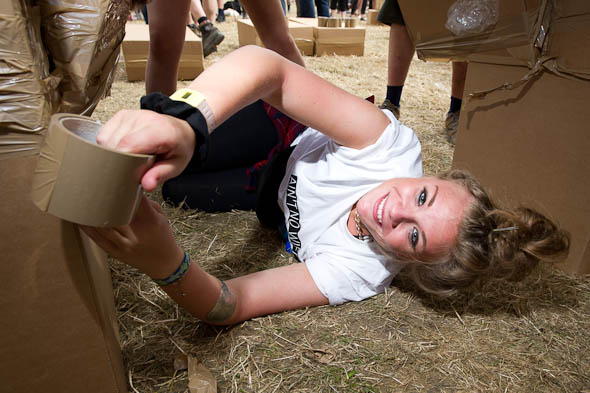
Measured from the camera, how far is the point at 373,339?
1.03 metres

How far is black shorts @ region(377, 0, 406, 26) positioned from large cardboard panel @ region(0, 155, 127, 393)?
2.18 meters

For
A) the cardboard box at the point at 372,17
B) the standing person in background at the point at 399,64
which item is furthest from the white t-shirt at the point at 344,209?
the cardboard box at the point at 372,17

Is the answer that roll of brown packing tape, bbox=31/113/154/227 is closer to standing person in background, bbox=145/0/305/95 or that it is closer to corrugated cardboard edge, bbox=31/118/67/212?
corrugated cardboard edge, bbox=31/118/67/212

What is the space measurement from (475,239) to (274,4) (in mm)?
1306

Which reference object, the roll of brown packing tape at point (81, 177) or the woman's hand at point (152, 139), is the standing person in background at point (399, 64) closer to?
the woman's hand at point (152, 139)

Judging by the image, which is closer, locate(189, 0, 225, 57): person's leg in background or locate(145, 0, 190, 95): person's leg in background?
locate(145, 0, 190, 95): person's leg in background

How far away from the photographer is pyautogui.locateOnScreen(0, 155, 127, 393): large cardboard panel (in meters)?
0.60

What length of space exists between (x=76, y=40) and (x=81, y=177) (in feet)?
0.79

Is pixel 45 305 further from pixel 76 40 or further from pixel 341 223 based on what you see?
pixel 341 223

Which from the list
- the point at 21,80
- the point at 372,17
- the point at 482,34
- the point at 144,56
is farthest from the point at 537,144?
the point at 372,17

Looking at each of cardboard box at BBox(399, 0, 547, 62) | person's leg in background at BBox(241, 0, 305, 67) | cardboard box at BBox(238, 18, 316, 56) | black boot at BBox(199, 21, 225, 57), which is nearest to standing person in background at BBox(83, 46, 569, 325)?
cardboard box at BBox(399, 0, 547, 62)

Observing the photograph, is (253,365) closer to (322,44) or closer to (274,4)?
(274,4)

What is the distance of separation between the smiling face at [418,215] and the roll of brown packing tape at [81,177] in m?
0.68

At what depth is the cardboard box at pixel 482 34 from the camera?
124 cm
